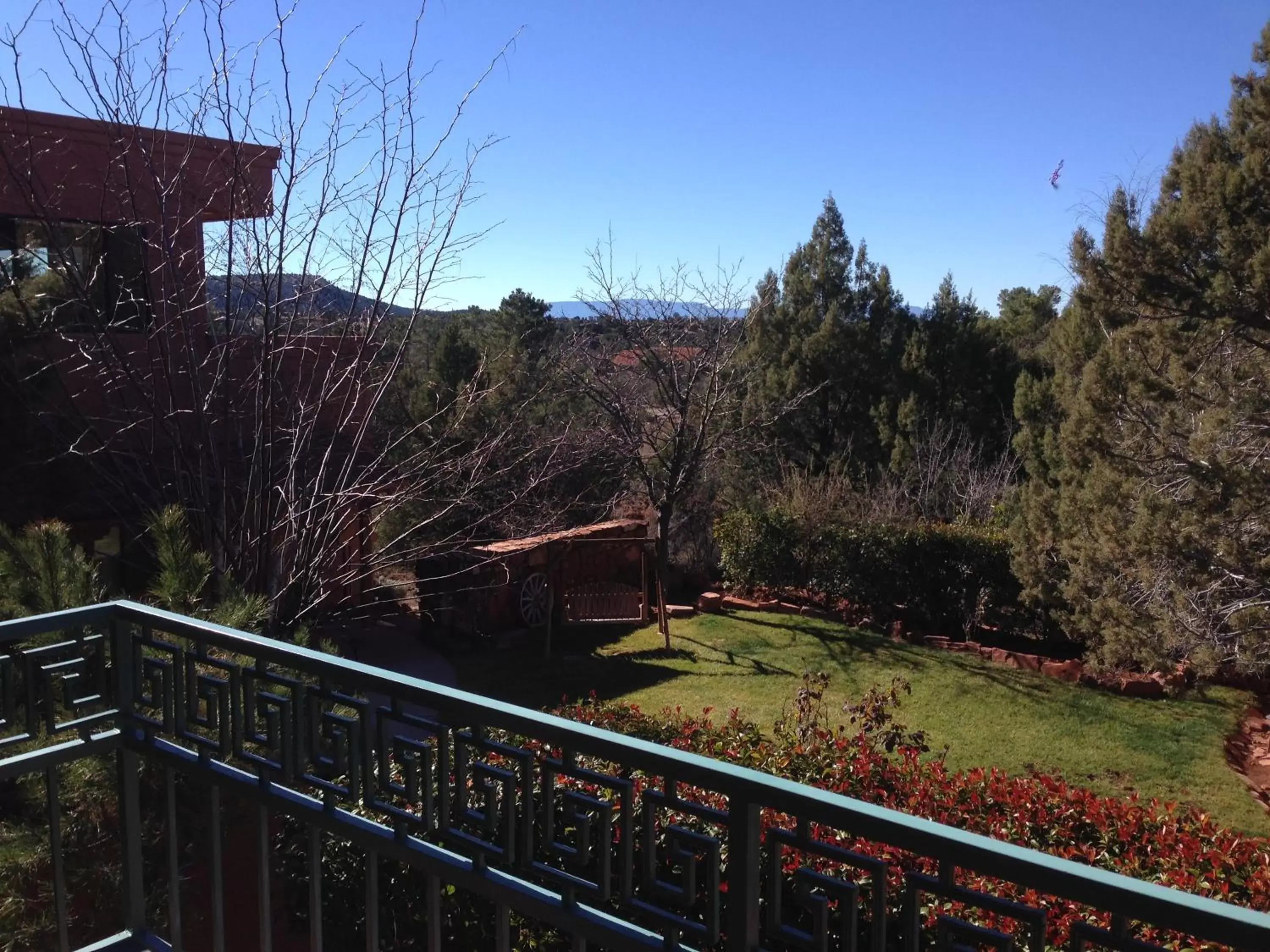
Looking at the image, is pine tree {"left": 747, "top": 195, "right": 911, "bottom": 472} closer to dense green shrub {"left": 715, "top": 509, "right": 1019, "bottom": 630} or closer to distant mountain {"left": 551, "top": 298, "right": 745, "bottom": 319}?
distant mountain {"left": 551, "top": 298, "right": 745, "bottom": 319}

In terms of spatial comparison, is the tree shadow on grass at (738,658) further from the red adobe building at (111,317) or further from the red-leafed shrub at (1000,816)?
the red adobe building at (111,317)

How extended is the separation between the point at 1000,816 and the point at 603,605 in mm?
7701

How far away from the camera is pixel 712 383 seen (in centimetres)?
1114

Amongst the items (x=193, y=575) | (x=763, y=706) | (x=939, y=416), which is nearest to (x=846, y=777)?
(x=193, y=575)

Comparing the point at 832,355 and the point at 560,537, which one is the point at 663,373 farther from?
the point at 832,355

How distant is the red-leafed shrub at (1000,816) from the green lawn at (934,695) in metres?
2.37

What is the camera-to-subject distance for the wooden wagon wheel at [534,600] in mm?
10766

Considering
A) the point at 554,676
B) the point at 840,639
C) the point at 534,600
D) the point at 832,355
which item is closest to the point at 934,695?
the point at 840,639

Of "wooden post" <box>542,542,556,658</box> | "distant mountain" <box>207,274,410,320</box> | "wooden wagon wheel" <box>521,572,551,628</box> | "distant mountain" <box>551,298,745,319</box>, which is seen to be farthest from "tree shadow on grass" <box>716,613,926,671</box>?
"distant mountain" <box>207,274,410,320</box>

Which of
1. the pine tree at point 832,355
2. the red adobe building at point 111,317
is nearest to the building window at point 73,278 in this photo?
the red adobe building at point 111,317

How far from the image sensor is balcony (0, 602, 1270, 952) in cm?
112

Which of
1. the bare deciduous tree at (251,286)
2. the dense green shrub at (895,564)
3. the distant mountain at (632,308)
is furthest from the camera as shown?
the distant mountain at (632,308)

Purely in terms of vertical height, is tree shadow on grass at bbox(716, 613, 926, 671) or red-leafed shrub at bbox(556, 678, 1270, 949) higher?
red-leafed shrub at bbox(556, 678, 1270, 949)

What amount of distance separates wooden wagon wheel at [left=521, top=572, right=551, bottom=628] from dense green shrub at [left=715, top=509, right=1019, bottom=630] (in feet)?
→ 8.87
